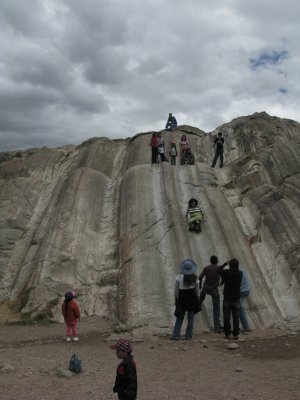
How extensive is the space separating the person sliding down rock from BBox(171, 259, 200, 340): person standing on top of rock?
5.21 meters

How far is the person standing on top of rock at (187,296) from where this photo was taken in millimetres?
11922

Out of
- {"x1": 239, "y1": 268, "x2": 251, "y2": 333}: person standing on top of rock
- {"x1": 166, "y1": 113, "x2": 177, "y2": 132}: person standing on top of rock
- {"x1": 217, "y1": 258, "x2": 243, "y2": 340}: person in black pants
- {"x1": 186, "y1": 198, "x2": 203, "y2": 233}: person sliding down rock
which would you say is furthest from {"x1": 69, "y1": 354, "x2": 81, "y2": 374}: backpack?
{"x1": 166, "y1": 113, "x2": 177, "y2": 132}: person standing on top of rock

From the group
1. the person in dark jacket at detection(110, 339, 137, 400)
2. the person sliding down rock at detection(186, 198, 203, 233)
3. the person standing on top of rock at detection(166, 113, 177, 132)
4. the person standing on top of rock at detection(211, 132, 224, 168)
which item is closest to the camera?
the person in dark jacket at detection(110, 339, 137, 400)

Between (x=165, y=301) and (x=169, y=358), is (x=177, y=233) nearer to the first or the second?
(x=165, y=301)

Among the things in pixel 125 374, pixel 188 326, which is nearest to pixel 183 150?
pixel 188 326

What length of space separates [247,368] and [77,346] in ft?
15.0

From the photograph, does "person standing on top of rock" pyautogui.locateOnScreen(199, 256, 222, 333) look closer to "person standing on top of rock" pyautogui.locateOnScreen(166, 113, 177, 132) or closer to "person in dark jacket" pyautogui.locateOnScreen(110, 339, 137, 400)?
"person in dark jacket" pyautogui.locateOnScreen(110, 339, 137, 400)

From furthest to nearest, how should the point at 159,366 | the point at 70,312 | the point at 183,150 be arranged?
the point at 183,150 < the point at 70,312 < the point at 159,366

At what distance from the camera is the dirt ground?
8.12 m

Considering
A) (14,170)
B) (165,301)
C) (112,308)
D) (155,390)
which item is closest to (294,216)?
(165,301)

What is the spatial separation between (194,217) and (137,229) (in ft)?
7.71

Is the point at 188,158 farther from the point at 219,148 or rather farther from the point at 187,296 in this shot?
the point at 187,296

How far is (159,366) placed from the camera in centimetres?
987

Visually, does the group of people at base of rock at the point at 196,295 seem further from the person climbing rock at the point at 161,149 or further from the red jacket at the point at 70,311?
the person climbing rock at the point at 161,149
